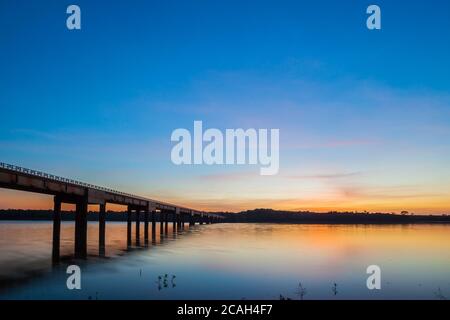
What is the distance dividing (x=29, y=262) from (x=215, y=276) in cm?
2327

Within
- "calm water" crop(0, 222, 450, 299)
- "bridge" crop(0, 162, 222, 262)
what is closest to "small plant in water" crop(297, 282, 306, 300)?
"calm water" crop(0, 222, 450, 299)

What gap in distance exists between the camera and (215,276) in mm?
44312

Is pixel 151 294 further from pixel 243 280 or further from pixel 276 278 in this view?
pixel 276 278

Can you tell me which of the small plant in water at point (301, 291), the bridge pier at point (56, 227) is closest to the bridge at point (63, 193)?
the bridge pier at point (56, 227)

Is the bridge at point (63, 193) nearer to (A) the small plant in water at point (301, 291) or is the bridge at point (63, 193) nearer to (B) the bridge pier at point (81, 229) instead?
(B) the bridge pier at point (81, 229)

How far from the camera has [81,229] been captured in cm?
6100

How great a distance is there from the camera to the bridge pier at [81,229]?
59.9 meters

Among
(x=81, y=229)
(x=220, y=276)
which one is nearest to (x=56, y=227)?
(x=81, y=229)

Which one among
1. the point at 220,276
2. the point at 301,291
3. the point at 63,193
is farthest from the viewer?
the point at 63,193

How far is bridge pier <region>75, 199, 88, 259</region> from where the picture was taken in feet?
197

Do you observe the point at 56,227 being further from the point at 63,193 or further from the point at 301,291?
the point at 301,291

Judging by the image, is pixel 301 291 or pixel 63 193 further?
pixel 63 193

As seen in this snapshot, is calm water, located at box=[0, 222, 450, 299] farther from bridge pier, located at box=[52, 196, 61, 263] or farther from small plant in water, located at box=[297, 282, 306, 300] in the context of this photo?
bridge pier, located at box=[52, 196, 61, 263]
